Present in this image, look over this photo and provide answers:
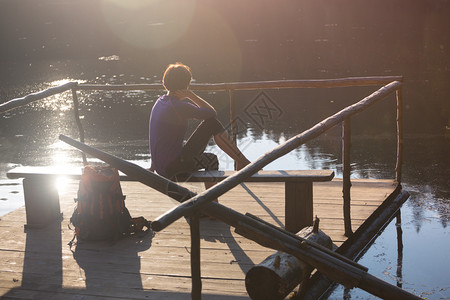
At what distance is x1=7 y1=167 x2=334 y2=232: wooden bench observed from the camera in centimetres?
532

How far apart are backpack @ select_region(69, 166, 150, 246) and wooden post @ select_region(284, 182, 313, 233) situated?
1.40 metres

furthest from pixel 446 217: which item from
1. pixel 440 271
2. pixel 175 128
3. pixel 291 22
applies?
pixel 291 22

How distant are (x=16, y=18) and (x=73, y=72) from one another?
30.3 metres

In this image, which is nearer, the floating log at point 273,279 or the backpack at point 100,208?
the floating log at point 273,279

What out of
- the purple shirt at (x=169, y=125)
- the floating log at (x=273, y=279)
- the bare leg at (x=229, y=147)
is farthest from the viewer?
the bare leg at (x=229, y=147)

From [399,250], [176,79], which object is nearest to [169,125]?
[176,79]

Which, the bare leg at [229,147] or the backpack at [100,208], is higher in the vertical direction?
the bare leg at [229,147]

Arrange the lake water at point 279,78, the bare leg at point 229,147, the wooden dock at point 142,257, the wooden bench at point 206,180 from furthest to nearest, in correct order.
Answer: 1. the lake water at point 279,78
2. the bare leg at point 229,147
3. the wooden bench at point 206,180
4. the wooden dock at point 142,257

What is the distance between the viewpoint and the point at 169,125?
18.4ft

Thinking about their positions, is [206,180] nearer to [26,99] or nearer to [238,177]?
[238,177]

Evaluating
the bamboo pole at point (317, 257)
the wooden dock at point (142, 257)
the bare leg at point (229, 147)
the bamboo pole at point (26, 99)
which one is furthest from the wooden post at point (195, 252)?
the bamboo pole at point (26, 99)

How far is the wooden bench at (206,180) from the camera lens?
5.32 metres

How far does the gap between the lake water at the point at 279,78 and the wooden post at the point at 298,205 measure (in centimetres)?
68

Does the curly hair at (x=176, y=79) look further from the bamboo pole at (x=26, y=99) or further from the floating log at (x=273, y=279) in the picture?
the floating log at (x=273, y=279)
